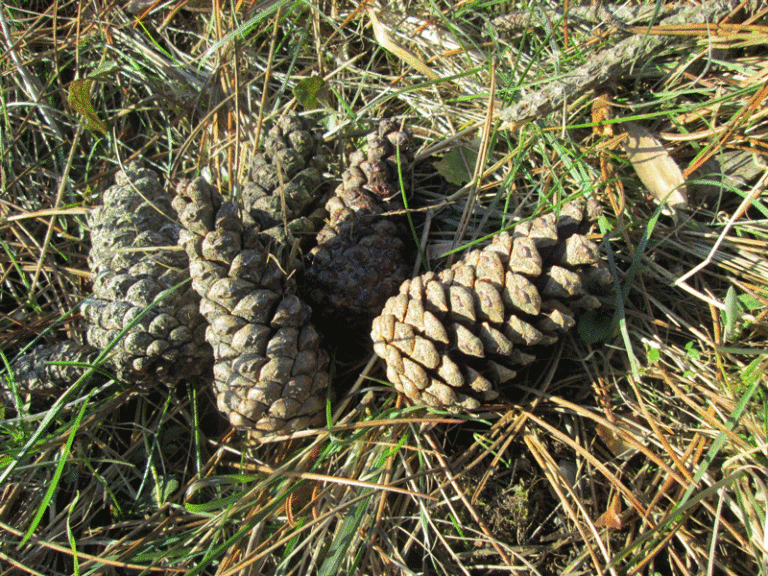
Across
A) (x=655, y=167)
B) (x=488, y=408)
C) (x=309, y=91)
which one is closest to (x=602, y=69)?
(x=655, y=167)

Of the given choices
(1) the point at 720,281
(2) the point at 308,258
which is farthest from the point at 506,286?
(1) the point at 720,281

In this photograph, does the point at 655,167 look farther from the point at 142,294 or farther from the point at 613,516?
the point at 142,294

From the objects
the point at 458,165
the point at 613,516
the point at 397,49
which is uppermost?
the point at 397,49

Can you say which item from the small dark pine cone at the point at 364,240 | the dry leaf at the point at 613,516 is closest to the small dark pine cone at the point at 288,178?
the small dark pine cone at the point at 364,240

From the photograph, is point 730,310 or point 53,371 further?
point 53,371

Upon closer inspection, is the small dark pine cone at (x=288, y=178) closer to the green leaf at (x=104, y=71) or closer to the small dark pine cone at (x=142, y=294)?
the small dark pine cone at (x=142, y=294)

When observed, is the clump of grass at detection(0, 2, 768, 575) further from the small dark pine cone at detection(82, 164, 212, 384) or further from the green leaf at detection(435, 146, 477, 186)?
the small dark pine cone at detection(82, 164, 212, 384)

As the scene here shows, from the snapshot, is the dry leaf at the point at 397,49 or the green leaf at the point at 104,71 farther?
the green leaf at the point at 104,71
